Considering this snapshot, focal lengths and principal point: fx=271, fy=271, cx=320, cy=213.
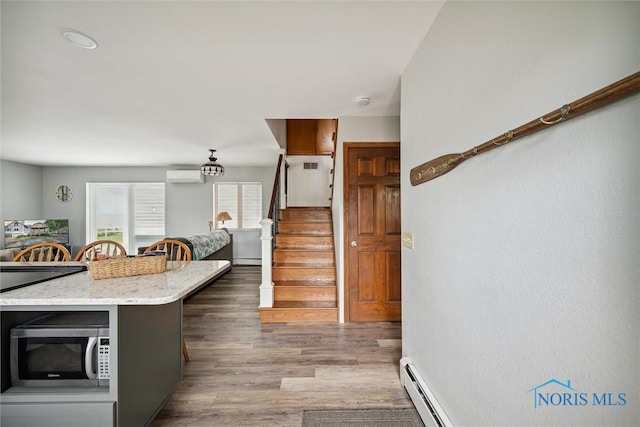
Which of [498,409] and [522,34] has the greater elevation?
[522,34]

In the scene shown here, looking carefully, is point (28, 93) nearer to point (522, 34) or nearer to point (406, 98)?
point (406, 98)

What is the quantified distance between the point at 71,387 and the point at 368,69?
8.66 feet

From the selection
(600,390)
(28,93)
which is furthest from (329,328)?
(28,93)

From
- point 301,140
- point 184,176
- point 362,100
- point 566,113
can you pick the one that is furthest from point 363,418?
point 184,176

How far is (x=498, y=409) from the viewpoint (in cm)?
103

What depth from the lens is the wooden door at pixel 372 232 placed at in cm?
322

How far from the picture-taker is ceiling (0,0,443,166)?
152cm

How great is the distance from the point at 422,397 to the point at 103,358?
176cm

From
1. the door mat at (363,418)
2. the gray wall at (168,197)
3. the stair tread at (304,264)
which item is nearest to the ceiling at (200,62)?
the stair tread at (304,264)

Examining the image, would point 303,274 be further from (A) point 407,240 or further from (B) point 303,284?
(A) point 407,240

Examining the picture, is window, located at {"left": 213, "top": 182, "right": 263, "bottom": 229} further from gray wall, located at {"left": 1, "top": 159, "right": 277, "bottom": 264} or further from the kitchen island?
the kitchen island

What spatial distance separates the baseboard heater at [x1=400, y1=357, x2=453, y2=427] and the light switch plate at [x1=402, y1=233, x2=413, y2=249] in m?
0.83

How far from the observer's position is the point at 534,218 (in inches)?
33.4

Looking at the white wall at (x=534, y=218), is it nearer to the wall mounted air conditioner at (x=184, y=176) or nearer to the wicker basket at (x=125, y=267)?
the wicker basket at (x=125, y=267)
